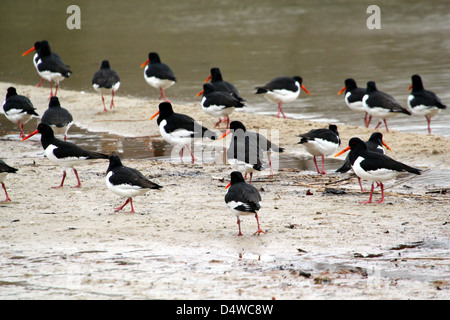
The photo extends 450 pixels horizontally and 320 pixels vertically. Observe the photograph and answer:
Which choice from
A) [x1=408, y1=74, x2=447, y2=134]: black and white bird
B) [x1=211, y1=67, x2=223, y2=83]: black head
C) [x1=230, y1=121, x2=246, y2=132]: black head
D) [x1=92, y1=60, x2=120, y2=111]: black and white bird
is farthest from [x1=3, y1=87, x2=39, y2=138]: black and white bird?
[x1=408, y1=74, x2=447, y2=134]: black and white bird

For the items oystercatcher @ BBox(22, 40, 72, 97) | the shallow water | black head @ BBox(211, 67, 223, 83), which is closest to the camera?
black head @ BBox(211, 67, 223, 83)

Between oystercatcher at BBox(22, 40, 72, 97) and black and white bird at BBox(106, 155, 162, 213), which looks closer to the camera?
black and white bird at BBox(106, 155, 162, 213)

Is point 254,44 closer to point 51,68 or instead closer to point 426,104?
point 51,68

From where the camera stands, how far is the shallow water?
59.4 feet

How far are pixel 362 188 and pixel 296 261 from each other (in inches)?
140

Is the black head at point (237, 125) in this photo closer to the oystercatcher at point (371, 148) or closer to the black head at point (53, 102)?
the oystercatcher at point (371, 148)

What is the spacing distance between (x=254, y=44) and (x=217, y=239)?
19635 mm

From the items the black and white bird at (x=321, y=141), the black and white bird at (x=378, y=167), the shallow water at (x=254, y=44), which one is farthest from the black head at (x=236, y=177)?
the shallow water at (x=254, y=44)

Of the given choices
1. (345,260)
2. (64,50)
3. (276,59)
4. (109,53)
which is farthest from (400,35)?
(345,260)

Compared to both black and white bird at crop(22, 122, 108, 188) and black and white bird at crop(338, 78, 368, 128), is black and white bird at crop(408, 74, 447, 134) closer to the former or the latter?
black and white bird at crop(338, 78, 368, 128)

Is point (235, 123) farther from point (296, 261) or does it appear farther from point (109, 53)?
point (109, 53)

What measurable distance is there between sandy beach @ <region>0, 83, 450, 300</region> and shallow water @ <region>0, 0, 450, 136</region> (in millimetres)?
5279

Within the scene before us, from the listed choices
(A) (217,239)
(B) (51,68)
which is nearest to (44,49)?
(B) (51,68)

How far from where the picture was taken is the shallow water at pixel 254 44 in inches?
712
